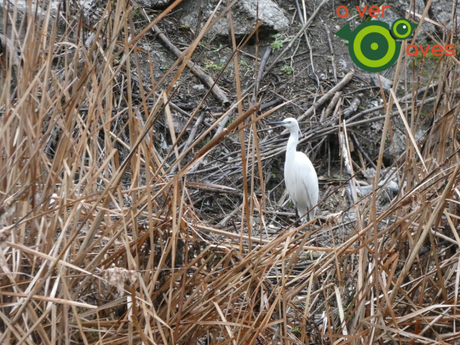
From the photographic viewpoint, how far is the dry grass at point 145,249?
98 centimetres

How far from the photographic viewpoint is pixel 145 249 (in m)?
1.16

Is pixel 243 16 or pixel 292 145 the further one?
pixel 243 16

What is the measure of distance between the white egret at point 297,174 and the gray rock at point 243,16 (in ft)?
3.41

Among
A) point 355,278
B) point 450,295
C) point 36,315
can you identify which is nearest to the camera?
point 36,315

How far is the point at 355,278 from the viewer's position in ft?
4.25

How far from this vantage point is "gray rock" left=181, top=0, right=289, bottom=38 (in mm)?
3977

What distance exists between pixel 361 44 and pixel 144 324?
1.08 metres

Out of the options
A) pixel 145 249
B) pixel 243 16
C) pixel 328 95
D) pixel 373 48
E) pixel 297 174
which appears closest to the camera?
pixel 145 249

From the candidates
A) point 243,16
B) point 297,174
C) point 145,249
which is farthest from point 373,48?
point 243,16

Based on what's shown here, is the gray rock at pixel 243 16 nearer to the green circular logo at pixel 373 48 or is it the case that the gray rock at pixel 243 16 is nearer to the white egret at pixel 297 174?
the white egret at pixel 297 174

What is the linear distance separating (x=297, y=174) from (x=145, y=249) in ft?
6.88

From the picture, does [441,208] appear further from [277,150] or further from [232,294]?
[277,150]

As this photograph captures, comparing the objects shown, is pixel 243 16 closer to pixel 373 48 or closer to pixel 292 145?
pixel 292 145

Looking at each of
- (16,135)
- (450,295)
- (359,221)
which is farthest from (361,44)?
(16,135)
